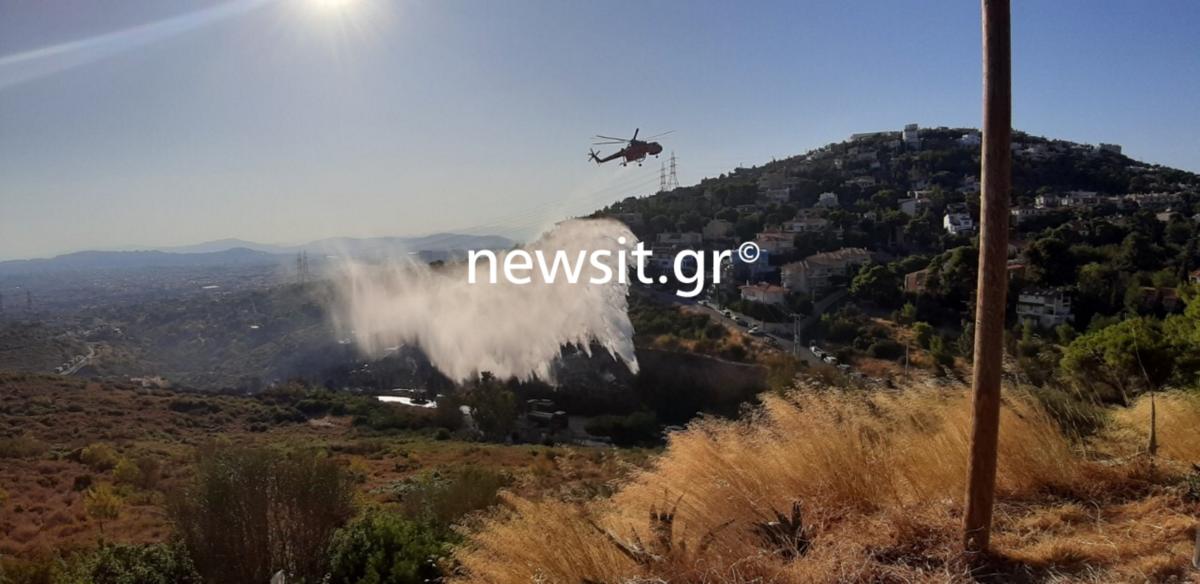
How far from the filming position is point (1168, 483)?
16.0 ft

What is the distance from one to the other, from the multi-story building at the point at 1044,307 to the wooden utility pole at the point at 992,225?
1510 inches

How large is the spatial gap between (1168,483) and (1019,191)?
81972mm

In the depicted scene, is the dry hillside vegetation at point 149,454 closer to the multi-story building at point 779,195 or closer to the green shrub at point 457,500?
the green shrub at point 457,500

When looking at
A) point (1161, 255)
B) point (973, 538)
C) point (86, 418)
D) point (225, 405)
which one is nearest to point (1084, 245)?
point (1161, 255)

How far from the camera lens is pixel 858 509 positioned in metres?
4.62

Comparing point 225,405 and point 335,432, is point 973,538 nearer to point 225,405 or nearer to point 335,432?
point 335,432

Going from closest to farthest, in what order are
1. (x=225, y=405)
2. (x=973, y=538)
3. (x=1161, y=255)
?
(x=973, y=538) → (x=225, y=405) → (x=1161, y=255)

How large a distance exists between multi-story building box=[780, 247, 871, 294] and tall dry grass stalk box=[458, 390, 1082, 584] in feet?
149

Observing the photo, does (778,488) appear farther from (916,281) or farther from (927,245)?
(927,245)

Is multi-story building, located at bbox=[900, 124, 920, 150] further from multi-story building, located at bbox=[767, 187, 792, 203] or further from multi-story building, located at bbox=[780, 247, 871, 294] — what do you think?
multi-story building, located at bbox=[780, 247, 871, 294]

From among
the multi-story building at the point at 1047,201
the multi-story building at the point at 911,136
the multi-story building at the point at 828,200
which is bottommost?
the multi-story building at the point at 1047,201

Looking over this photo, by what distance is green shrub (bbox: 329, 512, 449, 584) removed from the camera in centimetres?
529
